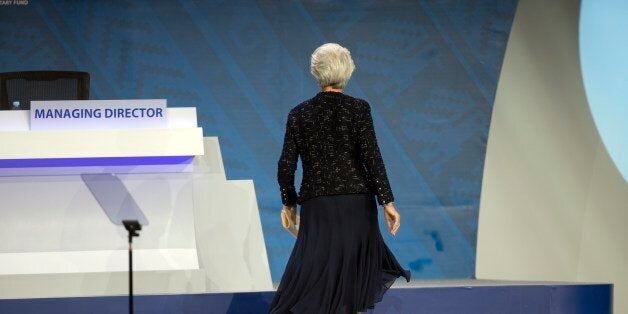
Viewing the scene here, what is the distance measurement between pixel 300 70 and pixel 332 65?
10.3 ft

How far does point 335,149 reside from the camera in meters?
3.49

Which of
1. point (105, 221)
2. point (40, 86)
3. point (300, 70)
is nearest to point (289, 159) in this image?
point (105, 221)

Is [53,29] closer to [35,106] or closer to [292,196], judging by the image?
[35,106]

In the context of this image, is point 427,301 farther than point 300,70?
No

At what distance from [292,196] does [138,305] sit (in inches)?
38.0

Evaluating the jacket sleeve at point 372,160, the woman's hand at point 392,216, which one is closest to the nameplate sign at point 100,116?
the jacket sleeve at point 372,160

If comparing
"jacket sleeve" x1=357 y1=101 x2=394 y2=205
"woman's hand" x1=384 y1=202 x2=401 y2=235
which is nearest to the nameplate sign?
"jacket sleeve" x1=357 y1=101 x2=394 y2=205

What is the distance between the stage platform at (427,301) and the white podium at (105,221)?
0.06 m

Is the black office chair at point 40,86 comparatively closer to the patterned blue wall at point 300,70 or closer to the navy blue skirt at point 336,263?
the patterned blue wall at point 300,70

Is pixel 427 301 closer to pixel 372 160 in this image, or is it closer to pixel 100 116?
pixel 372 160

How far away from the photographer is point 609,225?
5660mm

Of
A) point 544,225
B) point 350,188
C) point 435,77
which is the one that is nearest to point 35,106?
point 350,188

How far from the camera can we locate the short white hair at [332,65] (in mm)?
3471

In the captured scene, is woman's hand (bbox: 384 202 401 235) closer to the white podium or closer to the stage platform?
the stage platform
